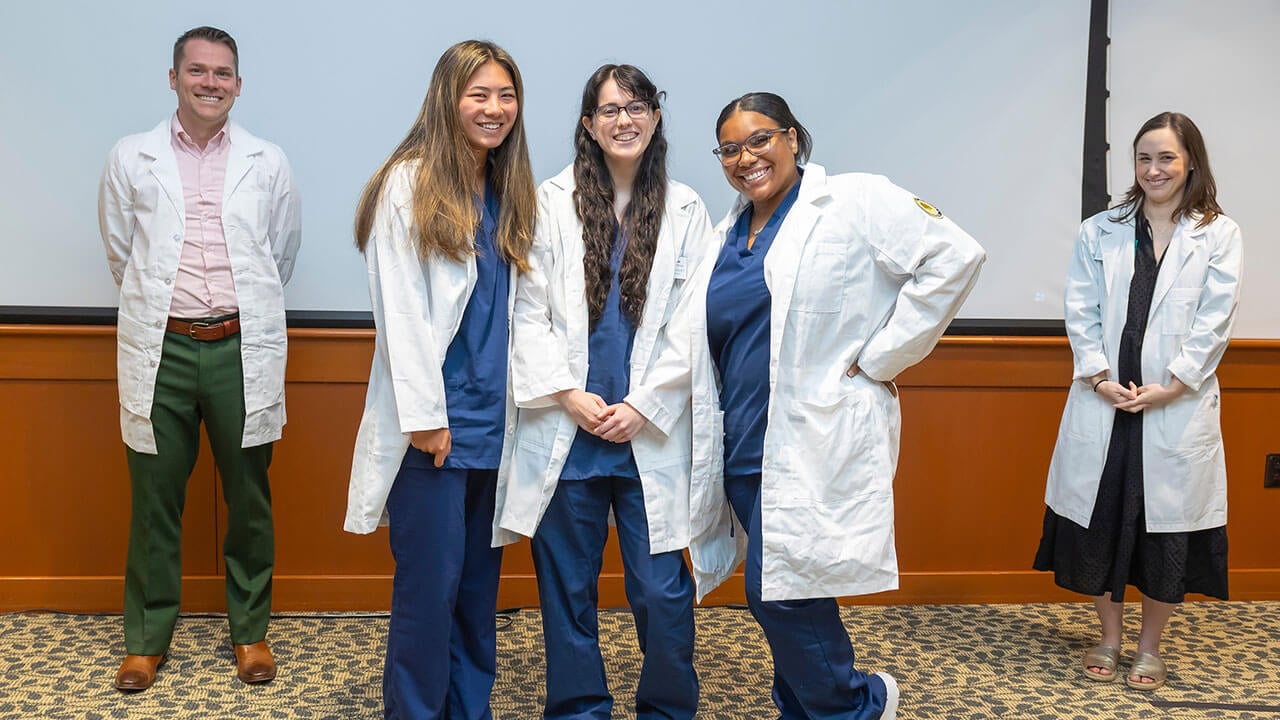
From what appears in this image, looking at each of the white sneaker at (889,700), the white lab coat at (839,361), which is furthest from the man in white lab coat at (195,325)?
the white sneaker at (889,700)

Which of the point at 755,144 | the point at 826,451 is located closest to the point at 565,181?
the point at 755,144

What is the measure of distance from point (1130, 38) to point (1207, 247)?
0.98 metres

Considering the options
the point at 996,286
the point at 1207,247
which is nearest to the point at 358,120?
the point at 996,286

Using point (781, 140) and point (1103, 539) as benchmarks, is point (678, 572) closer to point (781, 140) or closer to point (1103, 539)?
point (781, 140)

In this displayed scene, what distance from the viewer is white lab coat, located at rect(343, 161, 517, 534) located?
225 centimetres

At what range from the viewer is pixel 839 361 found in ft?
7.67

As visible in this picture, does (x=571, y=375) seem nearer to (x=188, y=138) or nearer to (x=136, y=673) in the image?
(x=188, y=138)

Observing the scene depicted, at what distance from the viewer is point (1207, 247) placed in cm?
295

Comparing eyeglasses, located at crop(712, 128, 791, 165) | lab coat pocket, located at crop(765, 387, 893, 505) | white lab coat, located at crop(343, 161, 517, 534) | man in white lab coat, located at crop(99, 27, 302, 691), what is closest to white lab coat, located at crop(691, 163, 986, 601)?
lab coat pocket, located at crop(765, 387, 893, 505)

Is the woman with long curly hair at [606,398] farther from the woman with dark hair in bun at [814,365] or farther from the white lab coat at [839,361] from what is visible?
the white lab coat at [839,361]

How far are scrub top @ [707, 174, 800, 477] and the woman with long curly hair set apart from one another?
92mm

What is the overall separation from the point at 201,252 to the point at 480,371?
96 centimetres

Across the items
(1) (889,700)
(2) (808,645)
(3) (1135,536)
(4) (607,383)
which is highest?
(4) (607,383)

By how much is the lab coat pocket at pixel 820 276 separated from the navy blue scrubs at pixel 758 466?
0.28ft
